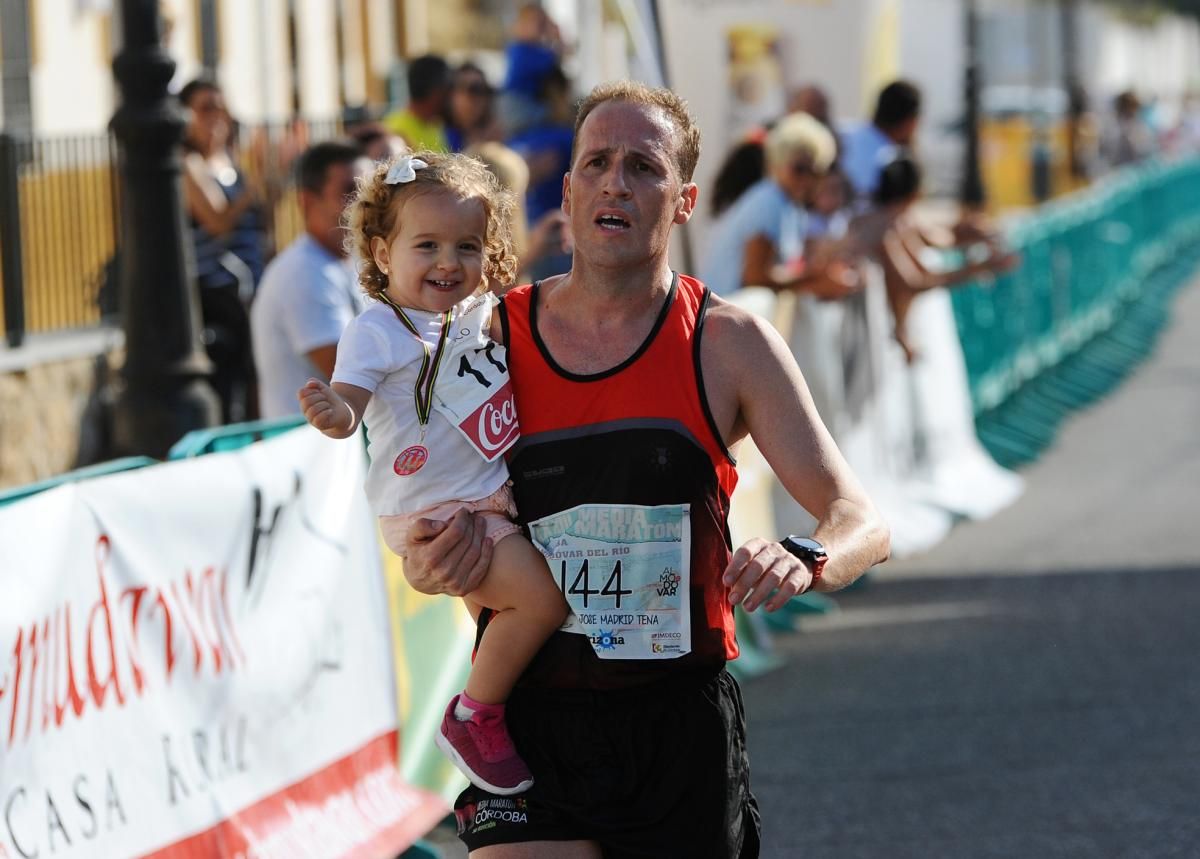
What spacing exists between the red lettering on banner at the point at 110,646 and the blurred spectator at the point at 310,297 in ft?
4.89

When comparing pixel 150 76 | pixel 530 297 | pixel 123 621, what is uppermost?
pixel 150 76

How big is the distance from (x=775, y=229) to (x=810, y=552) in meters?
6.64

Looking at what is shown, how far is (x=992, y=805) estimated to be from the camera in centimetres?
665

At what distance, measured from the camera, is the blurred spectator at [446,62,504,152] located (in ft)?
34.0

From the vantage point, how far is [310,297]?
22.5 ft

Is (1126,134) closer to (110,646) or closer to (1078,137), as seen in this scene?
(1078,137)

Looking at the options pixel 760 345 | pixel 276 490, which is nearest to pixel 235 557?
pixel 276 490

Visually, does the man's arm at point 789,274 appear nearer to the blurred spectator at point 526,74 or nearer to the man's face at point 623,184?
the blurred spectator at point 526,74

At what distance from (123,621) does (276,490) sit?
91 centimetres

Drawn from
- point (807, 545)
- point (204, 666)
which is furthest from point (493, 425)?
point (204, 666)

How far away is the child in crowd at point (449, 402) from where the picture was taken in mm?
3650

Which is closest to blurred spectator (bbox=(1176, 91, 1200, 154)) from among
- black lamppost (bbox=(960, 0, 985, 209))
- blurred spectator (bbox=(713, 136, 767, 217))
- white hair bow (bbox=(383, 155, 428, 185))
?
black lamppost (bbox=(960, 0, 985, 209))

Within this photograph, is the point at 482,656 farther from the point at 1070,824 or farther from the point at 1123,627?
the point at 1123,627

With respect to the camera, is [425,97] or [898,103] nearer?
[425,97]
